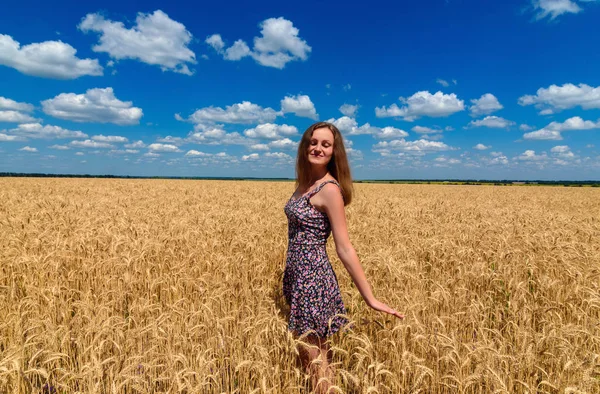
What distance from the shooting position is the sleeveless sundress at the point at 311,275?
2561 millimetres

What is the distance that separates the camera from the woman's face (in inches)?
104

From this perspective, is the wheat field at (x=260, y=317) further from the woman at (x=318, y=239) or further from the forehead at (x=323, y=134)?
the forehead at (x=323, y=134)

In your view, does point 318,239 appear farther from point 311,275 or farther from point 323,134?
point 323,134

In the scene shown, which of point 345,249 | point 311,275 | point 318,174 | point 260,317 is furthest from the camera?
point 260,317

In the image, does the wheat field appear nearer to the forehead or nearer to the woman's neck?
the woman's neck

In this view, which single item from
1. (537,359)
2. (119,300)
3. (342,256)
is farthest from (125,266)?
(537,359)

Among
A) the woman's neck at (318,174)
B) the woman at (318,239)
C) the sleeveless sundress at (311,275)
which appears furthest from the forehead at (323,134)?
the sleeveless sundress at (311,275)

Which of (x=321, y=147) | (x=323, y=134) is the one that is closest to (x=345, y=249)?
(x=321, y=147)

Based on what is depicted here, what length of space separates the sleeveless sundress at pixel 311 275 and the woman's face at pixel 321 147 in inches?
9.3

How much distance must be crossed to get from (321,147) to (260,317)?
5.42ft

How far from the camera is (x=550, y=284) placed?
368 centimetres

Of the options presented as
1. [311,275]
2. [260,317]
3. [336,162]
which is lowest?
[260,317]

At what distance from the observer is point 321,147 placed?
2.64 m

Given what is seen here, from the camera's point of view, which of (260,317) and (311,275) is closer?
(311,275)
